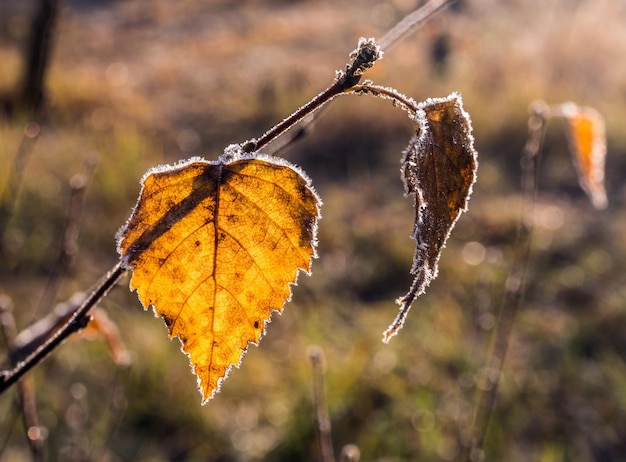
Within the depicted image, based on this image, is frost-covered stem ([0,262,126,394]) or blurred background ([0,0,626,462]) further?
blurred background ([0,0,626,462])

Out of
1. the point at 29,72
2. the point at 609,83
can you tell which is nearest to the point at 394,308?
the point at 29,72

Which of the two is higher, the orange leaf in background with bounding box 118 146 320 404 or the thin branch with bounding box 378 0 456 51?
the thin branch with bounding box 378 0 456 51

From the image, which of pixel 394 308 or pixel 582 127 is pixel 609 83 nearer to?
pixel 394 308

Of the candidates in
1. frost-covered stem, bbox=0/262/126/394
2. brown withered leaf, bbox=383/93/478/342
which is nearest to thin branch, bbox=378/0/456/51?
brown withered leaf, bbox=383/93/478/342

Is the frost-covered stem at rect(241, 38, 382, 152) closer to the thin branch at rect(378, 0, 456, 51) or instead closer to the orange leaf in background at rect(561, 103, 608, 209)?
the thin branch at rect(378, 0, 456, 51)

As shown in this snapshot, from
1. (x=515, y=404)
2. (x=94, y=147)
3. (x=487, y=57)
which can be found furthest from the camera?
(x=487, y=57)

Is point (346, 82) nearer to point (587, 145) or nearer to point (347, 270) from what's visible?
point (587, 145)

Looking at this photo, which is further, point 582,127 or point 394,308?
point 394,308
